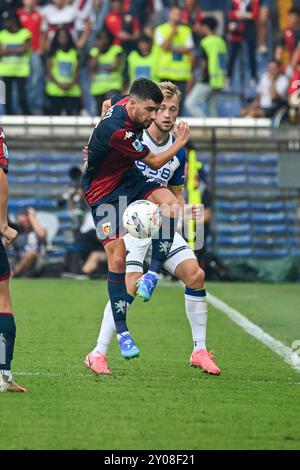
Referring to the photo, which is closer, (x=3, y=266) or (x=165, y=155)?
(x=3, y=266)

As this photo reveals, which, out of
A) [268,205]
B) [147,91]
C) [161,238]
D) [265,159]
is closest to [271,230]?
[268,205]

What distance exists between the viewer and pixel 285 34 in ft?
77.8

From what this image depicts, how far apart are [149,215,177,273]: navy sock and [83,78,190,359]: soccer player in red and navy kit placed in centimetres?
8

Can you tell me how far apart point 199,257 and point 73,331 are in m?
6.86

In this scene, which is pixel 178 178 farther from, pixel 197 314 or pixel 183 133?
pixel 197 314

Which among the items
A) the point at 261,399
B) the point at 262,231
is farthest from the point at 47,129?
the point at 261,399

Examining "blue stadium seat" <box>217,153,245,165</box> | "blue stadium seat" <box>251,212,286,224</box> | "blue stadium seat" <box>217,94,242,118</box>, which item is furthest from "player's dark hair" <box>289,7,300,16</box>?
"blue stadium seat" <box>251,212,286,224</box>

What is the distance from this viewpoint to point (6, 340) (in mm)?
8078

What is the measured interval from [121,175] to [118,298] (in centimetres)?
93

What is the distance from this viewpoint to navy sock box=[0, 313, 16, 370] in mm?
8070

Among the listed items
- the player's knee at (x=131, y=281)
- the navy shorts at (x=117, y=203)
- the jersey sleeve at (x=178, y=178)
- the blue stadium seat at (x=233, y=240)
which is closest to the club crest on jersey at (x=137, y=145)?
the navy shorts at (x=117, y=203)

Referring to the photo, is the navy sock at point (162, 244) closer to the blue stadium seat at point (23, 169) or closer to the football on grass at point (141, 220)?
the football on grass at point (141, 220)

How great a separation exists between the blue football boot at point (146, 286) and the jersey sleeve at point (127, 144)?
38.7 inches

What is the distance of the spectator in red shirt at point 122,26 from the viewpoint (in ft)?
74.1
